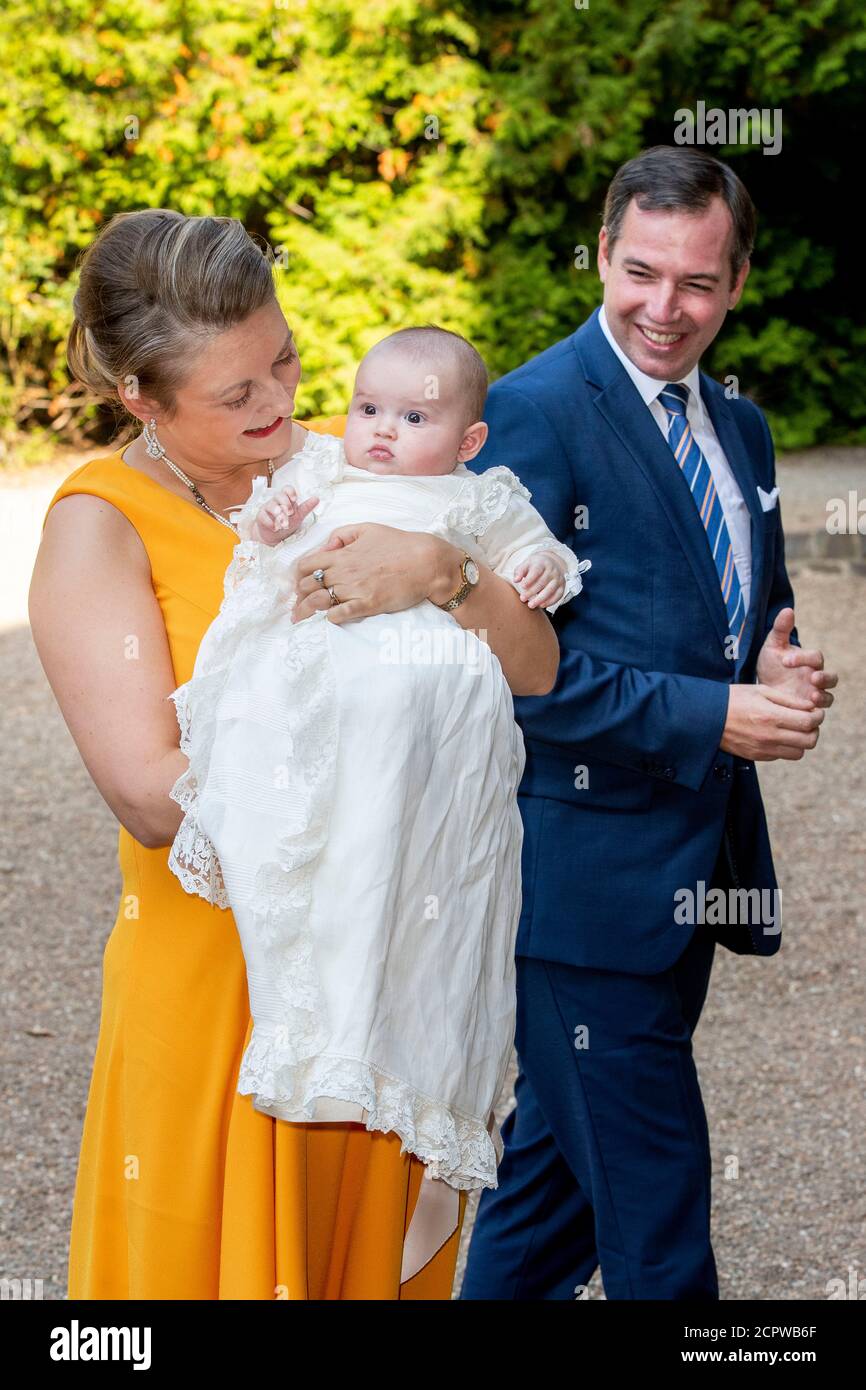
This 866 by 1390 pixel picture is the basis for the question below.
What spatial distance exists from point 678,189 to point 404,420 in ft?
2.85

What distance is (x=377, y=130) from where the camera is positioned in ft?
38.2

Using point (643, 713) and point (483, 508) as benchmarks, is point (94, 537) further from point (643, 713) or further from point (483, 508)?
point (643, 713)

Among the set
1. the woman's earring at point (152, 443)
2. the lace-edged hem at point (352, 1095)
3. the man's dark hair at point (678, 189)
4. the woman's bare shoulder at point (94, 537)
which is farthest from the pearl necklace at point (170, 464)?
the man's dark hair at point (678, 189)

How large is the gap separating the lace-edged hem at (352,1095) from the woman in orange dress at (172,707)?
229 millimetres

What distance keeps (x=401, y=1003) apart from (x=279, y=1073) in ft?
0.56

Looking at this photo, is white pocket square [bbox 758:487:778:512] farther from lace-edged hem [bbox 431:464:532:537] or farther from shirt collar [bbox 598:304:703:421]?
lace-edged hem [bbox 431:464:532:537]

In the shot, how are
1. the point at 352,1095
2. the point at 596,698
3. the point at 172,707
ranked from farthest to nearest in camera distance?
the point at 596,698, the point at 172,707, the point at 352,1095

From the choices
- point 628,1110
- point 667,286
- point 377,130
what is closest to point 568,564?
point 667,286

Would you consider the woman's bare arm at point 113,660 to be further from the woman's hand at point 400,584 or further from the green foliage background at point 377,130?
the green foliage background at point 377,130

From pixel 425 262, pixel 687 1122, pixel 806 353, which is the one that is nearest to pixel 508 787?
pixel 687 1122

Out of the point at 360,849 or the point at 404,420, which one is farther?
the point at 404,420

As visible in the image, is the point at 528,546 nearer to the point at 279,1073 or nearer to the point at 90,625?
the point at 90,625

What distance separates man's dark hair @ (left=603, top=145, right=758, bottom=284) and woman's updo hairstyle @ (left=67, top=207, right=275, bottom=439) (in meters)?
0.87

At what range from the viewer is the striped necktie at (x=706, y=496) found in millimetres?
2621
